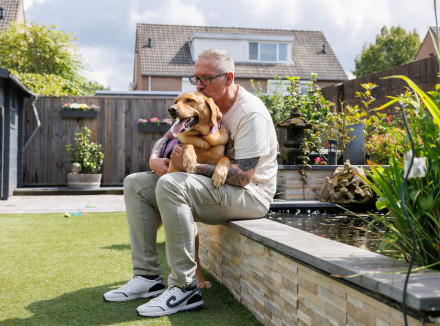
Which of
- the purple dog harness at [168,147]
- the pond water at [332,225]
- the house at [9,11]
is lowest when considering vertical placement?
the pond water at [332,225]

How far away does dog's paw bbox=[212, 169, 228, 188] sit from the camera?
2480 mm

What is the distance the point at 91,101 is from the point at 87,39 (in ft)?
34.8

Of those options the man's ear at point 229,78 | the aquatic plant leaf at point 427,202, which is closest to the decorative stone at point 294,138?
the man's ear at point 229,78

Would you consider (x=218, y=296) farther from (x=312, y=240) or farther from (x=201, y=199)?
(x=312, y=240)

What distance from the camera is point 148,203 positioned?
107 inches

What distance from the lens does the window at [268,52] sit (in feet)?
75.6

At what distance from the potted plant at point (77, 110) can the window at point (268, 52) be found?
1373 cm

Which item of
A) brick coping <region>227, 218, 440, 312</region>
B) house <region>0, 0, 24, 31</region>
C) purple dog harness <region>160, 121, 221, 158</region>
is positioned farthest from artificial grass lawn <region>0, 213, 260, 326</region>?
house <region>0, 0, 24, 31</region>

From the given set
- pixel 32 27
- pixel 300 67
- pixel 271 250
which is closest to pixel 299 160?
pixel 271 250

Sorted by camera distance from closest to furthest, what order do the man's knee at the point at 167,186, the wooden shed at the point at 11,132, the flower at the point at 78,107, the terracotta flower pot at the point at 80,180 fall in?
the man's knee at the point at 167,186 → the wooden shed at the point at 11,132 → the terracotta flower pot at the point at 80,180 → the flower at the point at 78,107

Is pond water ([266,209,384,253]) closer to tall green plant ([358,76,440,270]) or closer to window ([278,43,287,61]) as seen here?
tall green plant ([358,76,440,270])

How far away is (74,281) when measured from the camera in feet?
10.3

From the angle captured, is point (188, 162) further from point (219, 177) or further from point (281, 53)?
point (281, 53)

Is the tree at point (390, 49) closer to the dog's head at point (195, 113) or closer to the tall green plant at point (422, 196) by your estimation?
the dog's head at point (195, 113)
